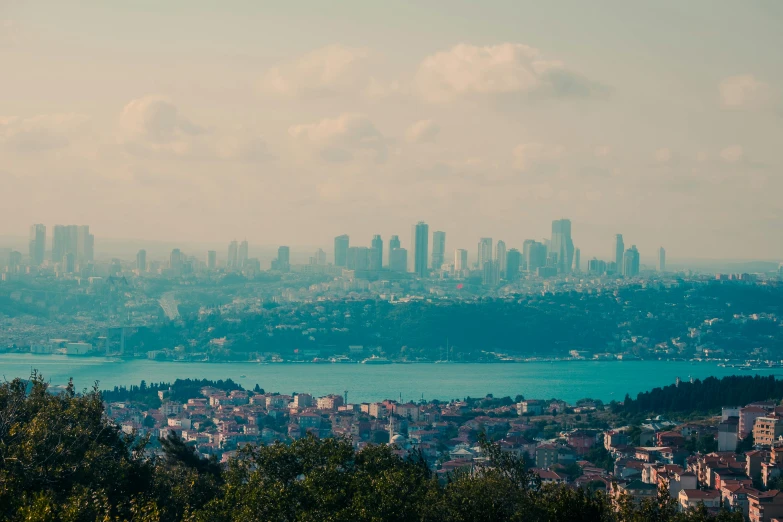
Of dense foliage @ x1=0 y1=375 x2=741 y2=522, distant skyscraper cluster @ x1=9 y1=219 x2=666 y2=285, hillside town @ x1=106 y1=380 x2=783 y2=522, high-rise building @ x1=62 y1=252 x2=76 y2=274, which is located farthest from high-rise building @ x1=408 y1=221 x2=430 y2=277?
dense foliage @ x1=0 y1=375 x2=741 y2=522

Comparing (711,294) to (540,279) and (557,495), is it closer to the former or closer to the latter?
(540,279)

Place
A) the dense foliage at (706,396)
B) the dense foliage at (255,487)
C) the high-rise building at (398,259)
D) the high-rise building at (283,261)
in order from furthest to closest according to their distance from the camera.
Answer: the high-rise building at (283,261), the high-rise building at (398,259), the dense foliage at (706,396), the dense foliage at (255,487)

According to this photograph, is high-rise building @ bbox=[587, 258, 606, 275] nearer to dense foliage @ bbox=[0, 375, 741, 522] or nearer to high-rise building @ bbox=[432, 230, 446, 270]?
high-rise building @ bbox=[432, 230, 446, 270]

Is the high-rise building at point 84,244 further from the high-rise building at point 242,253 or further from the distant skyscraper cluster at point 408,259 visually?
the high-rise building at point 242,253

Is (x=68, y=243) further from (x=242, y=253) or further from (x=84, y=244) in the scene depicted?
(x=242, y=253)

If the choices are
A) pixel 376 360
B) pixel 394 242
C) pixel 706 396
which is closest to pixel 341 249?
pixel 394 242

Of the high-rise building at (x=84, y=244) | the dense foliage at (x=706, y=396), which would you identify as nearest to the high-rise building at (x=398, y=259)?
the high-rise building at (x=84, y=244)
